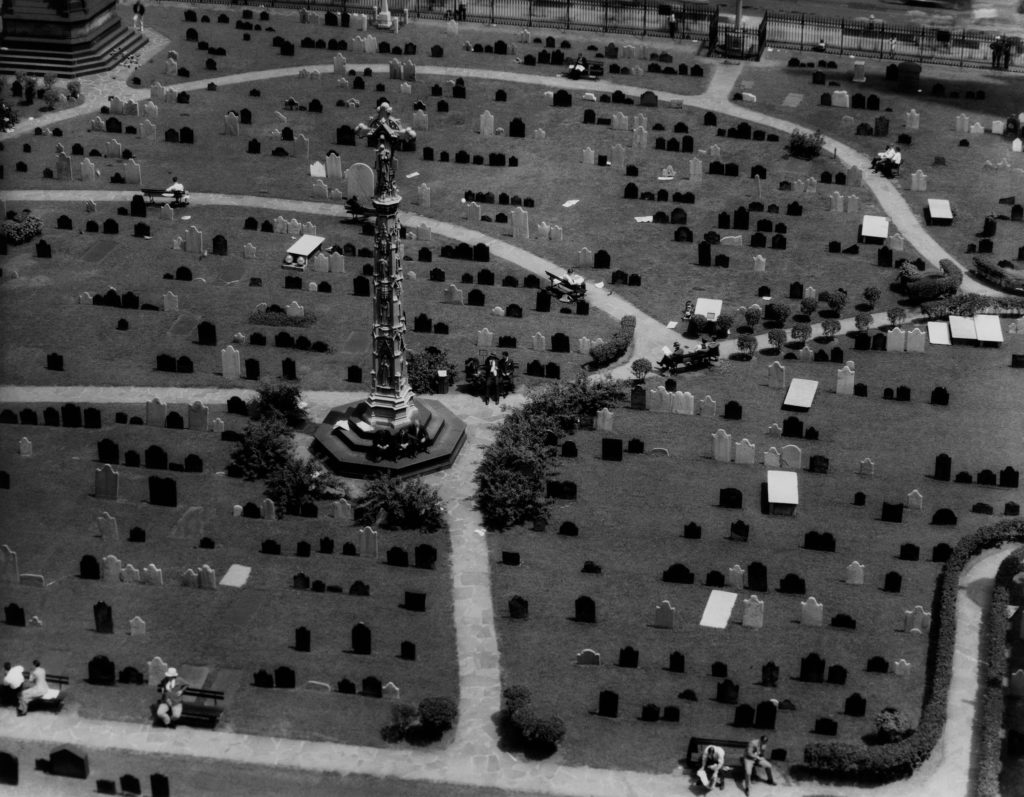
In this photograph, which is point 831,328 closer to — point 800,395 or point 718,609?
point 800,395

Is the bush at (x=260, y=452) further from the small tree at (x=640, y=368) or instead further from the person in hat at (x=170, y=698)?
the small tree at (x=640, y=368)

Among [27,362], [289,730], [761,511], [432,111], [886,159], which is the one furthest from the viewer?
[432,111]

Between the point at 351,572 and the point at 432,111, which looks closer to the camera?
the point at 351,572

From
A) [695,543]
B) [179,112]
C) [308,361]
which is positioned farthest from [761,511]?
[179,112]

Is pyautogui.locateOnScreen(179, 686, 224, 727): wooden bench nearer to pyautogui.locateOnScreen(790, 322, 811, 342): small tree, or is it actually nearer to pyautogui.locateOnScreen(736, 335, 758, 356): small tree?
pyautogui.locateOnScreen(736, 335, 758, 356): small tree

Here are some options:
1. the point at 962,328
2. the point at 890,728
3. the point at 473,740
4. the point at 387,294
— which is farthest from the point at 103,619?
the point at 962,328

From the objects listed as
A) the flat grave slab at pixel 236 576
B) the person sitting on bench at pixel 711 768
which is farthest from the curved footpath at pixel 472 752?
the flat grave slab at pixel 236 576

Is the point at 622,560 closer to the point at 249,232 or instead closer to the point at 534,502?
the point at 534,502

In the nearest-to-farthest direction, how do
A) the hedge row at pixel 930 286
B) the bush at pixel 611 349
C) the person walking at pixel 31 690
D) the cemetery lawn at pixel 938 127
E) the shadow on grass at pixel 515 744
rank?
the shadow on grass at pixel 515 744
the person walking at pixel 31 690
the bush at pixel 611 349
the hedge row at pixel 930 286
the cemetery lawn at pixel 938 127
